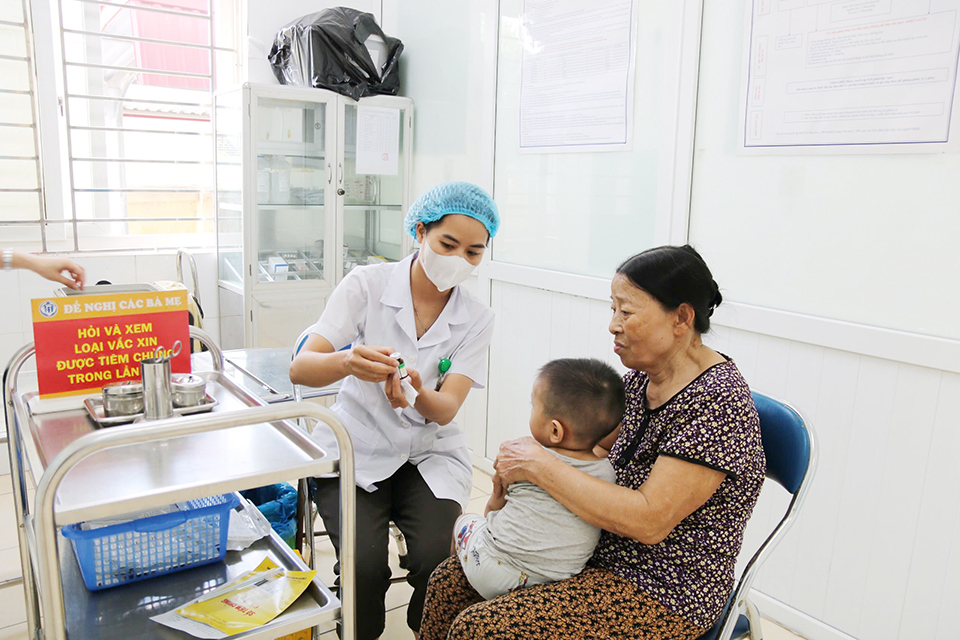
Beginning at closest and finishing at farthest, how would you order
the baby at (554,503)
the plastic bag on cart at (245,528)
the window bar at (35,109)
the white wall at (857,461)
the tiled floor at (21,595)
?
the baby at (554,503) < the plastic bag on cart at (245,528) < the white wall at (857,461) < the tiled floor at (21,595) < the window bar at (35,109)

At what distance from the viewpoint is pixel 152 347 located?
1.71m

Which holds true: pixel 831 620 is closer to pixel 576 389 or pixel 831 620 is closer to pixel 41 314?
pixel 576 389

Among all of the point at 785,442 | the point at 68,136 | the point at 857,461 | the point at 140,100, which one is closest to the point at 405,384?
the point at 785,442

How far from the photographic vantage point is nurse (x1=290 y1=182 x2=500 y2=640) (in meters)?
1.80

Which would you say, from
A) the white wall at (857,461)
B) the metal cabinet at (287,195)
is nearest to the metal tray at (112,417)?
the white wall at (857,461)

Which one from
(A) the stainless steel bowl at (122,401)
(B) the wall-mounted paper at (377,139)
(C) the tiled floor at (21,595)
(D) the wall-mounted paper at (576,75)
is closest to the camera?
(A) the stainless steel bowl at (122,401)

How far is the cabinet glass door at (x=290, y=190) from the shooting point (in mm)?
3875

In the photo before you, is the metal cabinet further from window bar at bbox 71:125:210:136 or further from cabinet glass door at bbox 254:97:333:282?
window bar at bbox 71:125:210:136

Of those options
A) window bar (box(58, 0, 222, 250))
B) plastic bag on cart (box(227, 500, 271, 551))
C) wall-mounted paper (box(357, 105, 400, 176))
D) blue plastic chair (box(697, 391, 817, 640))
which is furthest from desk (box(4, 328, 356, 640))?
wall-mounted paper (box(357, 105, 400, 176))

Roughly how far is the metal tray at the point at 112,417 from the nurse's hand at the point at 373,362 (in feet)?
1.13

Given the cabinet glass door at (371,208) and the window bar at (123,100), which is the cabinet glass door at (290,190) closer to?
the cabinet glass door at (371,208)

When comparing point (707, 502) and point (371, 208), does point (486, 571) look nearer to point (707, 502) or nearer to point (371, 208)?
point (707, 502)

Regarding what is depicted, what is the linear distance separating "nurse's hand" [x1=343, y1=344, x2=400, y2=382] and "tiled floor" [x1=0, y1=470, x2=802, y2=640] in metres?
0.82

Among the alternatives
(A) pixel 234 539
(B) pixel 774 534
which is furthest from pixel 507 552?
(A) pixel 234 539
